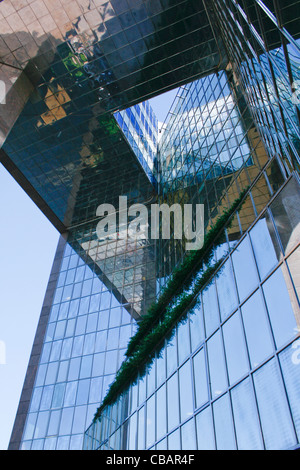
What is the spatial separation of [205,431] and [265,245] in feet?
21.1

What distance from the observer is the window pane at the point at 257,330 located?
10.9 meters

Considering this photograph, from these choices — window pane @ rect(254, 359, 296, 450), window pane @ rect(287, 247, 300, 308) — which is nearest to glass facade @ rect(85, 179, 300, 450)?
window pane @ rect(254, 359, 296, 450)

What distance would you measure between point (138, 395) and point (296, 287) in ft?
43.0

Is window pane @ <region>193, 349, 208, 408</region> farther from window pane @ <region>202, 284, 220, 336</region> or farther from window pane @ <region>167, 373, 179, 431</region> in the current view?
window pane @ <region>167, 373, 179, 431</region>

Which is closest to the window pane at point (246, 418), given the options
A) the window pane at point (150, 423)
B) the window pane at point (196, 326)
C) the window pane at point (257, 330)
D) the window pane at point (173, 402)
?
the window pane at point (257, 330)

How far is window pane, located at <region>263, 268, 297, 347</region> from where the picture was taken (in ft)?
33.0

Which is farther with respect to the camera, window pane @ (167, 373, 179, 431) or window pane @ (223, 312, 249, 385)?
window pane @ (167, 373, 179, 431)

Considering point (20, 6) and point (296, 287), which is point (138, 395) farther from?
point (20, 6)

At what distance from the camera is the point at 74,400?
94.7 feet

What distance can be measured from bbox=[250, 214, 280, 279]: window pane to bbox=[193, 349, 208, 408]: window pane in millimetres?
4573

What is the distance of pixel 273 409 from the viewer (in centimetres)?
967

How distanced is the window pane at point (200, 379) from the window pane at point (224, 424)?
111 cm

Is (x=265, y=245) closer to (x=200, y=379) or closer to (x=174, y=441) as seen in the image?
(x=200, y=379)

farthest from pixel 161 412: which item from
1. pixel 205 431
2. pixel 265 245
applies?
pixel 265 245
